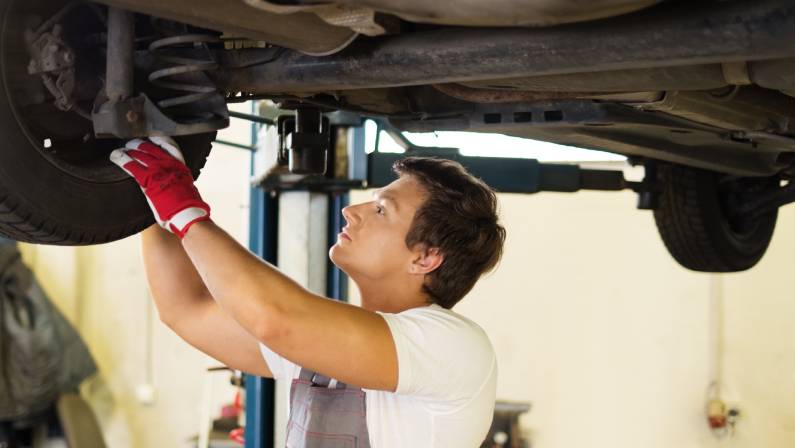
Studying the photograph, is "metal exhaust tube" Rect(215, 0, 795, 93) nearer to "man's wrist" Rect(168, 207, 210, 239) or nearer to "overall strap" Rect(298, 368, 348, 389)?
"man's wrist" Rect(168, 207, 210, 239)

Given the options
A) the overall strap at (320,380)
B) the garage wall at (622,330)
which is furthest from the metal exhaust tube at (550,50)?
the garage wall at (622,330)

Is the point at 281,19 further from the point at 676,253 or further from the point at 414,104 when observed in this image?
the point at 676,253

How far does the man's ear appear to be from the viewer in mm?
1527

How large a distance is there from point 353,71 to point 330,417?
0.57m

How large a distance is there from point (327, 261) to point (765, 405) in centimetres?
240

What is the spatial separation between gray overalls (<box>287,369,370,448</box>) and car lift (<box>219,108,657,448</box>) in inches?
33.5

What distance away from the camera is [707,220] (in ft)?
8.37

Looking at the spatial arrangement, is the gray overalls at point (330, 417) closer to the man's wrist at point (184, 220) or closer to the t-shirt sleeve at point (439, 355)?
the t-shirt sleeve at point (439, 355)

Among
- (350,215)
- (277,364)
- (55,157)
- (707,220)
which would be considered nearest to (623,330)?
(707,220)

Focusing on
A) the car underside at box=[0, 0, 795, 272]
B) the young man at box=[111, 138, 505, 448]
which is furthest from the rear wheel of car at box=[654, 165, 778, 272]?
the young man at box=[111, 138, 505, 448]

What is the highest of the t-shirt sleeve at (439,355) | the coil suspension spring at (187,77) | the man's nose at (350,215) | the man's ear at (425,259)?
the coil suspension spring at (187,77)

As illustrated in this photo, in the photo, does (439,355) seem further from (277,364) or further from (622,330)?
(622,330)

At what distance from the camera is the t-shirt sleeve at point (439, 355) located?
1379mm

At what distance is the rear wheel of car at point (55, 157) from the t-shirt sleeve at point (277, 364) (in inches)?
14.0
